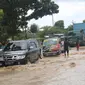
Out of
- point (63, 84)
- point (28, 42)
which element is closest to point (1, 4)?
point (28, 42)

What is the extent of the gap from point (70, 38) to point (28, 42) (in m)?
23.8

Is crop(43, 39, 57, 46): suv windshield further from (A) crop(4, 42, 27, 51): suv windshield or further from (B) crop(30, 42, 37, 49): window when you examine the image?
(A) crop(4, 42, 27, 51): suv windshield

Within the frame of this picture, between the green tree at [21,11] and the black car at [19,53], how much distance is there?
357 inches

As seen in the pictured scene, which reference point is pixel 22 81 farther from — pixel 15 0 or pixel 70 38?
pixel 70 38

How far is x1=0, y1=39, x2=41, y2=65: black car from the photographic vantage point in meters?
20.8

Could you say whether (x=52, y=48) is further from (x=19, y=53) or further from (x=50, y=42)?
(x=19, y=53)

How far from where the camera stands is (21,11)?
1321 inches

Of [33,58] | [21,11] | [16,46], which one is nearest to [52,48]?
[21,11]

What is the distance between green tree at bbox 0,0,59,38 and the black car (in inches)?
357

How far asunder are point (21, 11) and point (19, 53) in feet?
43.5

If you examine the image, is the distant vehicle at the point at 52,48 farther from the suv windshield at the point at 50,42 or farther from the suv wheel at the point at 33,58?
the suv wheel at the point at 33,58

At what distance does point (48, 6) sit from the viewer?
34.6 meters

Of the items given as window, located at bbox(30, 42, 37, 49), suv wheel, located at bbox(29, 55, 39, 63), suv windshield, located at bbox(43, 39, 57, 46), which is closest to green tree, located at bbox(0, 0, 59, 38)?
suv windshield, located at bbox(43, 39, 57, 46)

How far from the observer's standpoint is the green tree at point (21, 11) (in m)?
31.9
